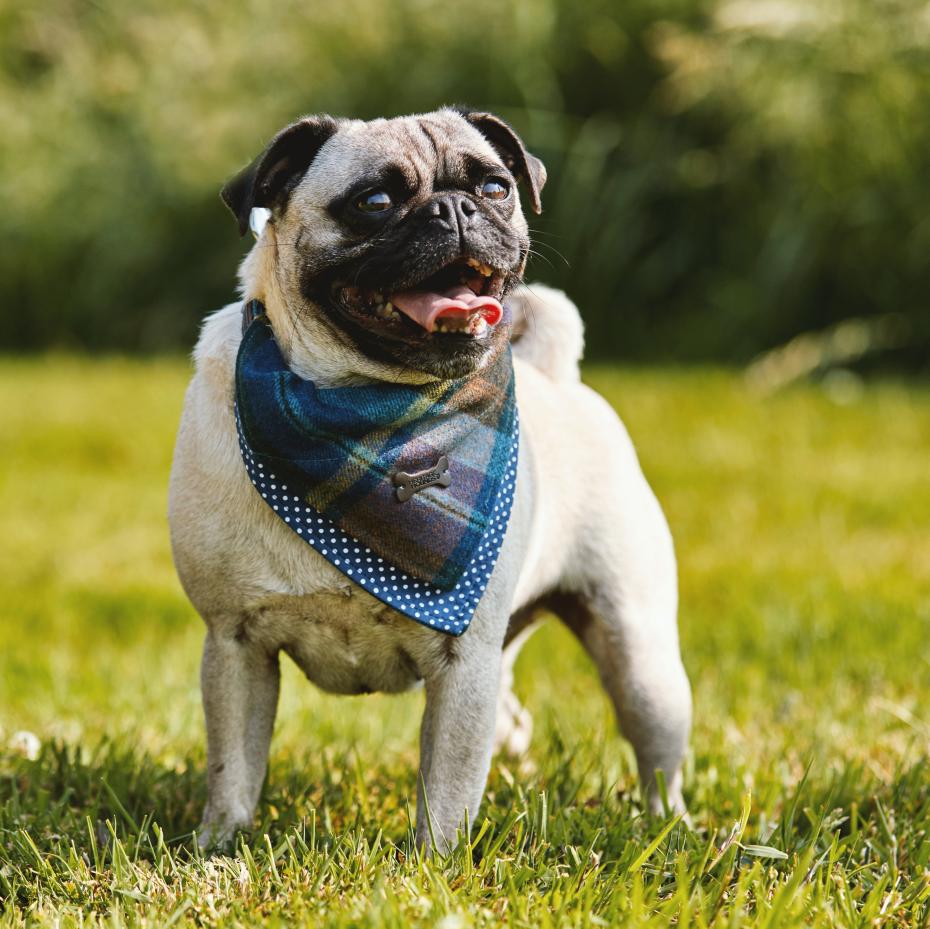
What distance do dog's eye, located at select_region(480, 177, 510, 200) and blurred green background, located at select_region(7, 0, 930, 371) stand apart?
3.98 metres

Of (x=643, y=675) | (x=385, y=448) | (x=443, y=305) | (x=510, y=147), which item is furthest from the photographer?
(x=643, y=675)

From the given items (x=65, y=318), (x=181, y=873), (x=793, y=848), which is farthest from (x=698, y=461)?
(x=65, y=318)

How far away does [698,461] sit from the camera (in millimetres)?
6312

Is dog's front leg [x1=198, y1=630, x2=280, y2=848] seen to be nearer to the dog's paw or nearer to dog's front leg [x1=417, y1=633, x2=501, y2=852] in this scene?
the dog's paw

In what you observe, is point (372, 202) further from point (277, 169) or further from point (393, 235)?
point (277, 169)

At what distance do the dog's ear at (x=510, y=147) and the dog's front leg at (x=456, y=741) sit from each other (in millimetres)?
954

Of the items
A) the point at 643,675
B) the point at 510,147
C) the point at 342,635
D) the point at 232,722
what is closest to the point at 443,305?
the point at 510,147

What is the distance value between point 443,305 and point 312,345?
0.30 metres

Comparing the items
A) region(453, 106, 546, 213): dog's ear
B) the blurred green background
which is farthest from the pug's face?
the blurred green background

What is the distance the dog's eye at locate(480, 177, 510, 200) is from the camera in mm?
2682

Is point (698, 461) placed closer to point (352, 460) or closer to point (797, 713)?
point (797, 713)

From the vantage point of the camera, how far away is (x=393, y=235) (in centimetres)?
251

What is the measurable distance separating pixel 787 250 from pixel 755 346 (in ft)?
1.93

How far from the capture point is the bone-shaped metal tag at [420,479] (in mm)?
2611
